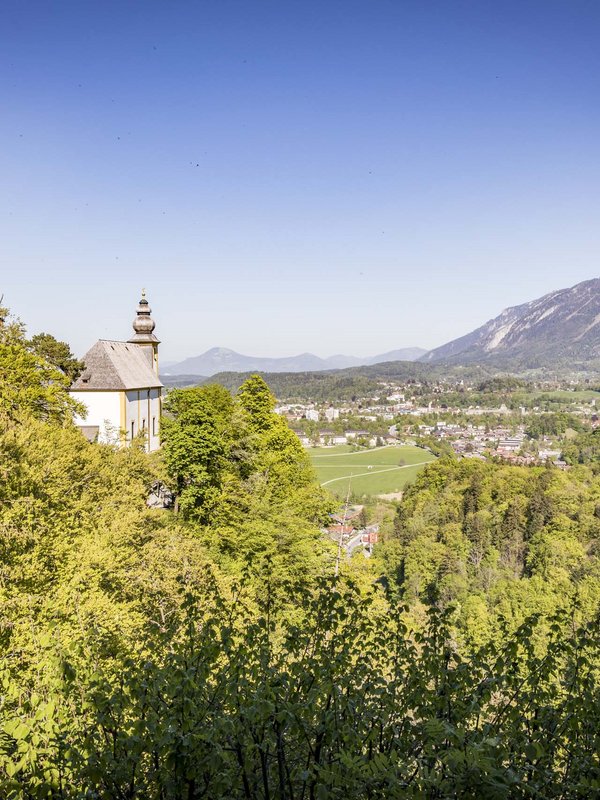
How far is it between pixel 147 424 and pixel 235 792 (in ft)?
114

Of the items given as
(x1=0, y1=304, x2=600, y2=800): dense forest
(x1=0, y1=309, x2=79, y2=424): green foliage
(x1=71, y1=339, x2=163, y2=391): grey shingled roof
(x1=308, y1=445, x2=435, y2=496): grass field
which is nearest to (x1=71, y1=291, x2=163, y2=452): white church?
(x1=71, y1=339, x2=163, y2=391): grey shingled roof

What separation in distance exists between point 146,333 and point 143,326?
0.56m

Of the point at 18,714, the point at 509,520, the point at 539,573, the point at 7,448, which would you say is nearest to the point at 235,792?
the point at 18,714

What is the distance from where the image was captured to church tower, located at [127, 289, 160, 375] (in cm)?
4247

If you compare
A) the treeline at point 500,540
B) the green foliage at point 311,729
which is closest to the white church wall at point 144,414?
the treeline at point 500,540

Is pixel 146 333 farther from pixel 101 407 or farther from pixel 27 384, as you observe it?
pixel 27 384

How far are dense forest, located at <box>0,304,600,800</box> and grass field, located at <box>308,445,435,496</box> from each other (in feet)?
255

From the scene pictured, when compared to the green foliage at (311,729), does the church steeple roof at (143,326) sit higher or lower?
higher

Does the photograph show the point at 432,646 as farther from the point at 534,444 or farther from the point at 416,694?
the point at 534,444

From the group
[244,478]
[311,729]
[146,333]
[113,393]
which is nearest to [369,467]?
[146,333]

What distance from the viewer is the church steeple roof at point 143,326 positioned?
1674 inches

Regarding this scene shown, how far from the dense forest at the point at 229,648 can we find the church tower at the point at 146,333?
7.58m

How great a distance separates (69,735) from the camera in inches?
199

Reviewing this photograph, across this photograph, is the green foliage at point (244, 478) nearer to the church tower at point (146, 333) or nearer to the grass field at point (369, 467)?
the church tower at point (146, 333)
